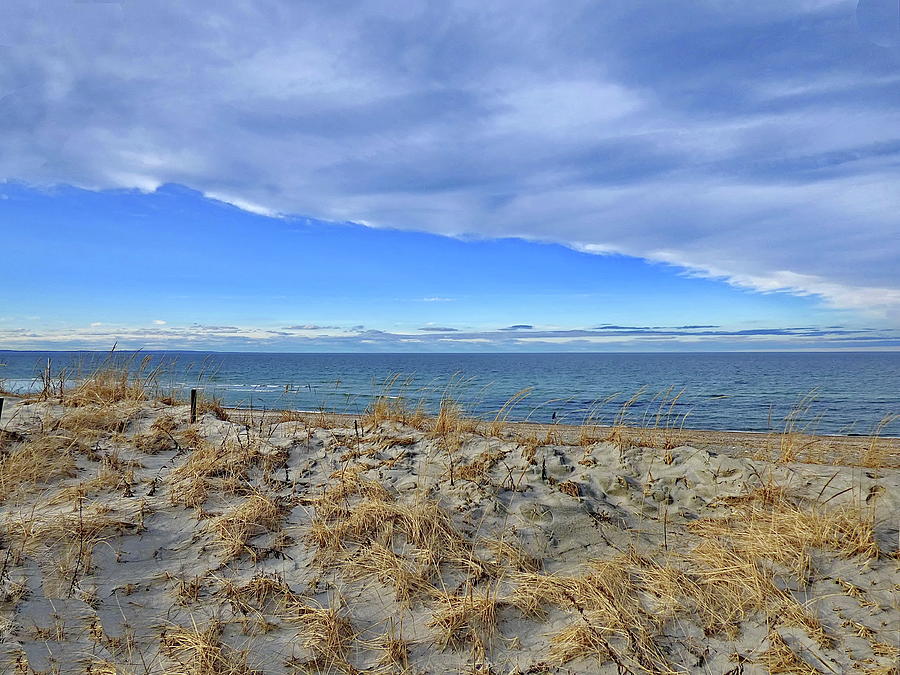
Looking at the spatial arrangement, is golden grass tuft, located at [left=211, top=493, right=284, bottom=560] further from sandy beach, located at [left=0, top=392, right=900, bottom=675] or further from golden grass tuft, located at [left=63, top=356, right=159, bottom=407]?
golden grass tuft, located at [left=63, top=356, right=159, bottom=407]

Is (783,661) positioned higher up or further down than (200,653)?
higher up

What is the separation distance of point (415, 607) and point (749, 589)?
271 centimetres

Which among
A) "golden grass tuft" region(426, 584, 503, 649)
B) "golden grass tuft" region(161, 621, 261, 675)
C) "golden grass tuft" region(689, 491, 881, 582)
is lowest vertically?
"golden grass tuft" region(161, 621, 261, 675)

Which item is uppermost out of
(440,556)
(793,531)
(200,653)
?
(793,531)

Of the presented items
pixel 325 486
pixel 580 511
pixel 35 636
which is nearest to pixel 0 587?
pixel 35 636

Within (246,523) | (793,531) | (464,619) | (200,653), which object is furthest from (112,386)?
(793,531)

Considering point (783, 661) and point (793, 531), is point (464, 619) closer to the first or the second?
point (783, 661)

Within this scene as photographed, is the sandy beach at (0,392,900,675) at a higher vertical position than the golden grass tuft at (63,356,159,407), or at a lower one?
lower

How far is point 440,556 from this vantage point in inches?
214

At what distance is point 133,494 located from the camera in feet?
22.4

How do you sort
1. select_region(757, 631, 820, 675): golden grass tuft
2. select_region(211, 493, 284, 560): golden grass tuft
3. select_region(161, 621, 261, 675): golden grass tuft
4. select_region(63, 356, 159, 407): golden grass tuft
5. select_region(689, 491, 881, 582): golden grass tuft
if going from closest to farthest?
select_region(757, 631, 820, 675): golden grass tuft < select_region(161, 621, 261, 675): golden grass tuft < select_region(689, 491, 881, 582): golden grass tuft < select_region(211, 493, 284, 560): golden grass tuft < select_region(63, 356, 159, 407): golden grass tuft

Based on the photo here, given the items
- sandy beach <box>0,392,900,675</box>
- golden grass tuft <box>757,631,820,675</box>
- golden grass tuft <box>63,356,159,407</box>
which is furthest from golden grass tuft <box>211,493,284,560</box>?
golden grass tuft <box>63,356,159,407</box>

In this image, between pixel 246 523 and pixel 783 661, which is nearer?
pixel 783 661

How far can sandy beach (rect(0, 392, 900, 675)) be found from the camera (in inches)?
168
